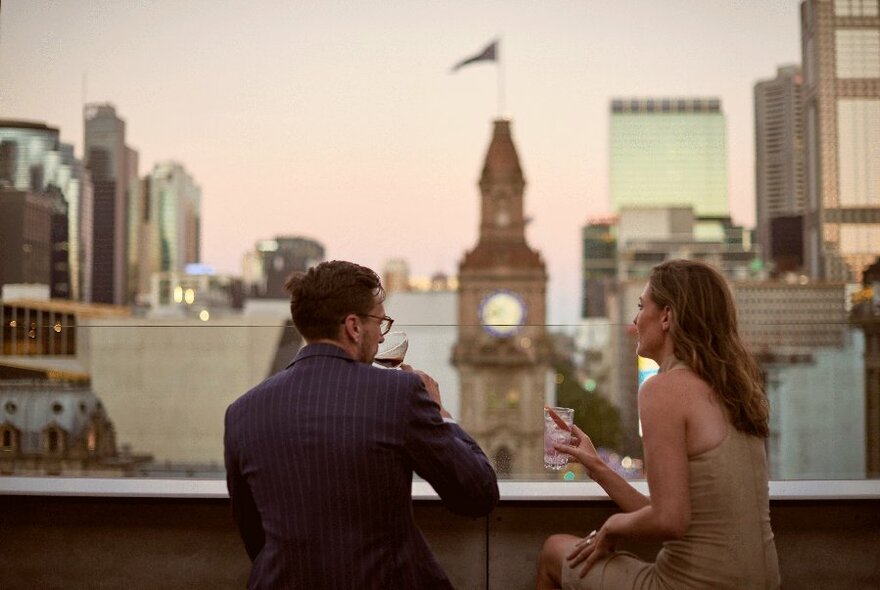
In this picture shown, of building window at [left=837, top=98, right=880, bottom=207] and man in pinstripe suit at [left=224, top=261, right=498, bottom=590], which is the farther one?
building window at [left=837, top=98, right=880, bottom=207]

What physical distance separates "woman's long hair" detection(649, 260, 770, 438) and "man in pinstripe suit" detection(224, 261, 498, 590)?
1.48 feet

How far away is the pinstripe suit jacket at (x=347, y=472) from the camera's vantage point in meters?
1.49

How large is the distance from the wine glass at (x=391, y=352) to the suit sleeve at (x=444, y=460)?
1.20ft

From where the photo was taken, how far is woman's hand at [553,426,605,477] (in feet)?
6.03

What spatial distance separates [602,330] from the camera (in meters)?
4.23

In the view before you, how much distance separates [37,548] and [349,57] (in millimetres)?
57788

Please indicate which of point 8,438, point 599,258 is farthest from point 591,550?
point 599,258

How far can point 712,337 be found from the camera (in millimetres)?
1722

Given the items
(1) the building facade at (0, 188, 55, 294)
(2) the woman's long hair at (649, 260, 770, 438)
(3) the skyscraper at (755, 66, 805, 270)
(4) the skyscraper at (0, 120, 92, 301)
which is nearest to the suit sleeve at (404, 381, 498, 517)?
(2) the woman's long hair at (649, 260, 770, 438)

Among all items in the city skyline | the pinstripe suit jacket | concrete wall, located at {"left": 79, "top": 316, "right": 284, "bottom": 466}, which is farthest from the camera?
the city skyline

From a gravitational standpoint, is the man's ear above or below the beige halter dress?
above

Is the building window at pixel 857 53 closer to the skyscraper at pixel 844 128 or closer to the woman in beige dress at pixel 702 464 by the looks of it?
the skyscraper at pixel 844 128

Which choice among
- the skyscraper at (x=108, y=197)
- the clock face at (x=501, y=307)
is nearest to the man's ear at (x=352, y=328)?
the clock face at (x=501, y=307)

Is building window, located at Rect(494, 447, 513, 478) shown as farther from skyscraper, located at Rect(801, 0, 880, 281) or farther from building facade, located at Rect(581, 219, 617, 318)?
building facade, located at Rect(581, 219, 617, 318)
